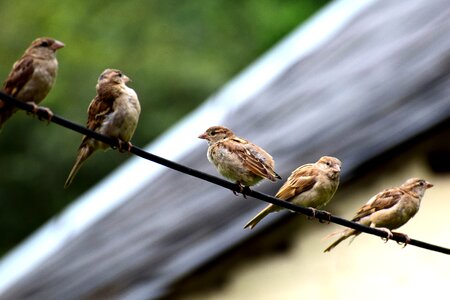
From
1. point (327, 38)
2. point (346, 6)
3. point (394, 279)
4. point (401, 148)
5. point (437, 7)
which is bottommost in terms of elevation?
point (394, 279)

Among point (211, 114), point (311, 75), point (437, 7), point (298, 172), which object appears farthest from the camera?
point (211, 114)

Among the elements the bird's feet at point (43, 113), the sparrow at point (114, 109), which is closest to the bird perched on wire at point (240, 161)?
the sparrow at point (114, 109)

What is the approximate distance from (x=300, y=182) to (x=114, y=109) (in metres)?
1.41

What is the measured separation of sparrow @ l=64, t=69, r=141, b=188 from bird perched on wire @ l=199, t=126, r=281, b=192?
0.60 meters

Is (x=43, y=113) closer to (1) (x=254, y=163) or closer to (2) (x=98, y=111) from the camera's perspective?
(2) (x=98, y=111)

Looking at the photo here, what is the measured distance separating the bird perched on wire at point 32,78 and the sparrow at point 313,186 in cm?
170

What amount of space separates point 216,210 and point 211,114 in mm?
4473

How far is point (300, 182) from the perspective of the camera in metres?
10.1

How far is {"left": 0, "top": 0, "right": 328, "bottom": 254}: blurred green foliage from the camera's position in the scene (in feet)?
84.2

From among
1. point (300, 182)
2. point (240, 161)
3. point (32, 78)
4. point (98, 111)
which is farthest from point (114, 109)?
point (300, 182)

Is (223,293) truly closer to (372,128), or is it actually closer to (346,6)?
(372,128)

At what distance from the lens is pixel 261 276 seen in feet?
41.5

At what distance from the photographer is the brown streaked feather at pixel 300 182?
9.97 metres

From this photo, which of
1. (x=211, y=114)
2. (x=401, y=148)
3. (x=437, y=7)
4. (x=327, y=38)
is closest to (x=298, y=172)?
(x=401, y=148)
